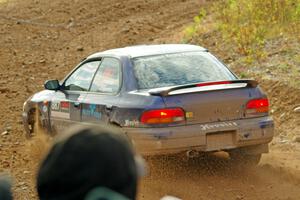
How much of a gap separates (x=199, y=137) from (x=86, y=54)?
13.3 meters

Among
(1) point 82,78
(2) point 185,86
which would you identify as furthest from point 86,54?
(2) point 185,86

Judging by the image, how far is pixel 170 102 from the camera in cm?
766

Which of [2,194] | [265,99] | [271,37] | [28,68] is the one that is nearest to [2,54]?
[28,68]

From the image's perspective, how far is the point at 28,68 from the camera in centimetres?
1897

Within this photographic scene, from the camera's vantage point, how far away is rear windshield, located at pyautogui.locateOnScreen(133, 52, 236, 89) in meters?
8.15

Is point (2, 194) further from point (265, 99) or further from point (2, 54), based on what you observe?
point (2, 54)

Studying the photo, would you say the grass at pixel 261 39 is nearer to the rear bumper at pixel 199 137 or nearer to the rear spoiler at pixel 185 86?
the rear spoiler at pixel 185 86

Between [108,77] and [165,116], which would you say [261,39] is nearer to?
[108,77]

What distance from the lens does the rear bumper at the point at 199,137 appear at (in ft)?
25.0

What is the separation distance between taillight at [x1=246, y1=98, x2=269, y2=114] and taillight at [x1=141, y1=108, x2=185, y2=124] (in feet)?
2.53

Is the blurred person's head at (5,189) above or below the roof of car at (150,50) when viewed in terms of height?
above

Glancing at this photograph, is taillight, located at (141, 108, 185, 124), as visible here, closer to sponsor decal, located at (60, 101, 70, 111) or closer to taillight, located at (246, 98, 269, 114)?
taillight, located at (246, 98, 269, 114)

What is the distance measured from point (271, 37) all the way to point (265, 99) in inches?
287

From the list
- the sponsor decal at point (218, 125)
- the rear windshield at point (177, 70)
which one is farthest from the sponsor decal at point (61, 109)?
the sponsor decal at point (218, 125)
